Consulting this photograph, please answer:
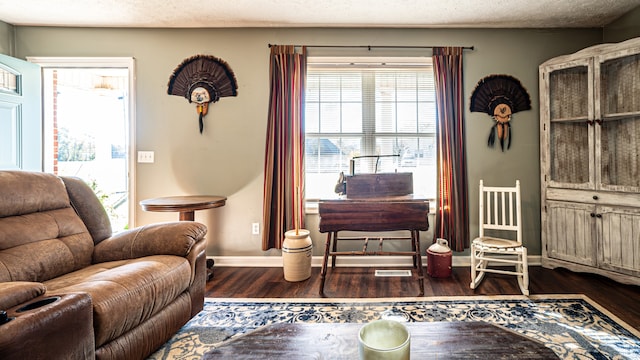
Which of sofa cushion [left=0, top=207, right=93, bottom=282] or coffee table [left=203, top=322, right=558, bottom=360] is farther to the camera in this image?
sofa cushion [left=0, top=207, right=93, bottom=282]

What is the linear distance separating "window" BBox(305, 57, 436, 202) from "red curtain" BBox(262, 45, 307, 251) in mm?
182

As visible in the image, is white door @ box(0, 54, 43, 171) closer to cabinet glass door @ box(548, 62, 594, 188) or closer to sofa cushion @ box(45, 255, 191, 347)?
sofa cushion @ box(45, 255, 191, 347)

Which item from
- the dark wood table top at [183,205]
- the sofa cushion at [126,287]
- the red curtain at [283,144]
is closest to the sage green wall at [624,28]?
the red curtain at [283,144]

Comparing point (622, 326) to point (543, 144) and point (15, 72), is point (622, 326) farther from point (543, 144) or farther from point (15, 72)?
point (15, 72)

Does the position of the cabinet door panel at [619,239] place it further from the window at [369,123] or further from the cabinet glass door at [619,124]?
the window at [369,123]

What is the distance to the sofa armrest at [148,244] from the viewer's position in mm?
1912

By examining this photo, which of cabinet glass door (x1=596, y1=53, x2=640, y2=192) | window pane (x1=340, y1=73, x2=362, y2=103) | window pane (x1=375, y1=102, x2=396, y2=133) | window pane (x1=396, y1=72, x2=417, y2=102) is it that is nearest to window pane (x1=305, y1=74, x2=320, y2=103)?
window pane (x1=340, y1=73, x2=362, y2=103)

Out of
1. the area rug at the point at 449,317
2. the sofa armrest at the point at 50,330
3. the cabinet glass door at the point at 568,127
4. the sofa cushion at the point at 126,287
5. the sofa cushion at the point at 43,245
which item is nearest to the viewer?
the sofa armrest at the point at 50,330

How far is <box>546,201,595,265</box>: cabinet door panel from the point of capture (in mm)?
2799

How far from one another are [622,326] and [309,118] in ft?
9.58

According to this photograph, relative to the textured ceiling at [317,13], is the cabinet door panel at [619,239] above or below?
below

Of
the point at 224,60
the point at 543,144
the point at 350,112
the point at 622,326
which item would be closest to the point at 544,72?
the point at 543,144

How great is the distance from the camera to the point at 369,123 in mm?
3330

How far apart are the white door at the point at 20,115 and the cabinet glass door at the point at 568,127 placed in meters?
5.17
